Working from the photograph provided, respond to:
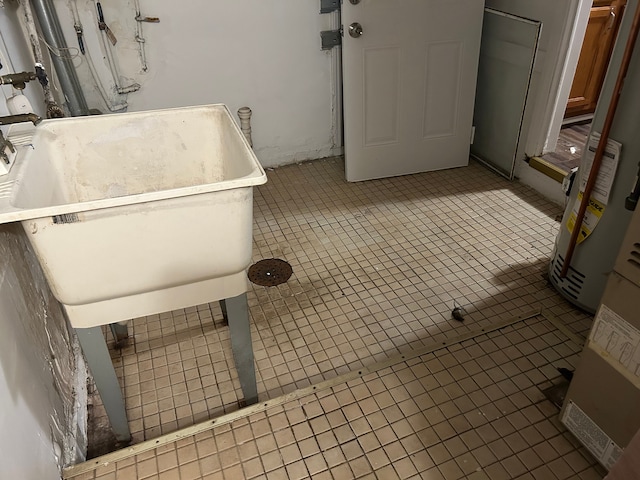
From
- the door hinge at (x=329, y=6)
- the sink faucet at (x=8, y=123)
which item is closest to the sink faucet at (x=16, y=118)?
the sink faucet at (x=8, y=123)

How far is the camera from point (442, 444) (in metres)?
1.40

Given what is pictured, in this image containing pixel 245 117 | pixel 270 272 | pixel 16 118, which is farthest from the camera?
pixel 245 117

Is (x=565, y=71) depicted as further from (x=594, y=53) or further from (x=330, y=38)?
(x=330, y=38)

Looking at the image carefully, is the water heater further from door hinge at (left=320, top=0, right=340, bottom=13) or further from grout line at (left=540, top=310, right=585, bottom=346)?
door hinge at (left=320, top=0, right=340, bottom=13)

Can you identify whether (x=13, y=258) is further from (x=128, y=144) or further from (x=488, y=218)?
(x=488, y=218)

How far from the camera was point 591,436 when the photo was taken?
131 centimetres

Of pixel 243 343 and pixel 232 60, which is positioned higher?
pixel 232 60

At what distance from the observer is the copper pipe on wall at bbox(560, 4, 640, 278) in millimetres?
1446

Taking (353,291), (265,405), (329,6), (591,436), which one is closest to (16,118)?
(265,405)

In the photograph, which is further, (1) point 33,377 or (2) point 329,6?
(2) point 329,6

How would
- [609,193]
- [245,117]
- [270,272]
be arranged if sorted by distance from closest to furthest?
[609,193]
[270,272]
[245,117]

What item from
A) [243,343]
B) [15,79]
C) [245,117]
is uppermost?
[15,79]

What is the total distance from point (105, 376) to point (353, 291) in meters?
1.02

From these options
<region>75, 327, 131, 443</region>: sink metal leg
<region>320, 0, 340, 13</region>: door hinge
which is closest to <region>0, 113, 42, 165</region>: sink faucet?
<region>75, 327, 131, 443</region>: sink metal leg
